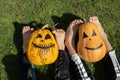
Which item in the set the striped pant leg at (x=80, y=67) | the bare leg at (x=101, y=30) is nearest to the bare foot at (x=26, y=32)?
the striped pant leg at (x=80, y=67)

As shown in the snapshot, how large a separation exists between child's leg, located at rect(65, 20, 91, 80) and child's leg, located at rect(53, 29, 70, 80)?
76mm

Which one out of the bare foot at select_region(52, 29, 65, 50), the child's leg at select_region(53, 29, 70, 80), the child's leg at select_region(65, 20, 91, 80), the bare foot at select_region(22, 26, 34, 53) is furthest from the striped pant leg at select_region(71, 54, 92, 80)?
the bare foot at select_region(22, 26, 34, 53)

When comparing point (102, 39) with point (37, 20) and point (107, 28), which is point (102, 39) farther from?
point (37, 20)

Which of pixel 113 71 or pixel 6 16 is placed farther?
pixel 6 16

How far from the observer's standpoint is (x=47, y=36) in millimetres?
5164

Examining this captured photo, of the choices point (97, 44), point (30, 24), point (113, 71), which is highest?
point (30, 24)

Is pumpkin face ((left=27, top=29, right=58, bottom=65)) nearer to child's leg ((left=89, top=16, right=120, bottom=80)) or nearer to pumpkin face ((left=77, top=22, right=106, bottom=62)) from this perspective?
pumpkin face ((left=77, top=22, right=106, bottom=62))

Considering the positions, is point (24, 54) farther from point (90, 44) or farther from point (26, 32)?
point (90, 44)

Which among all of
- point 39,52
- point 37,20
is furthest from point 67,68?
point 37,20

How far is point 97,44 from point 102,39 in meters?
0.28

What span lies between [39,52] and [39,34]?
0.75 ft

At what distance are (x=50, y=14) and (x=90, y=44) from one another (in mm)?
823

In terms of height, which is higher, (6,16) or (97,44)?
(6,16)

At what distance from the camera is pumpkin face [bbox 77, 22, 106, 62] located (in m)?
5.14
